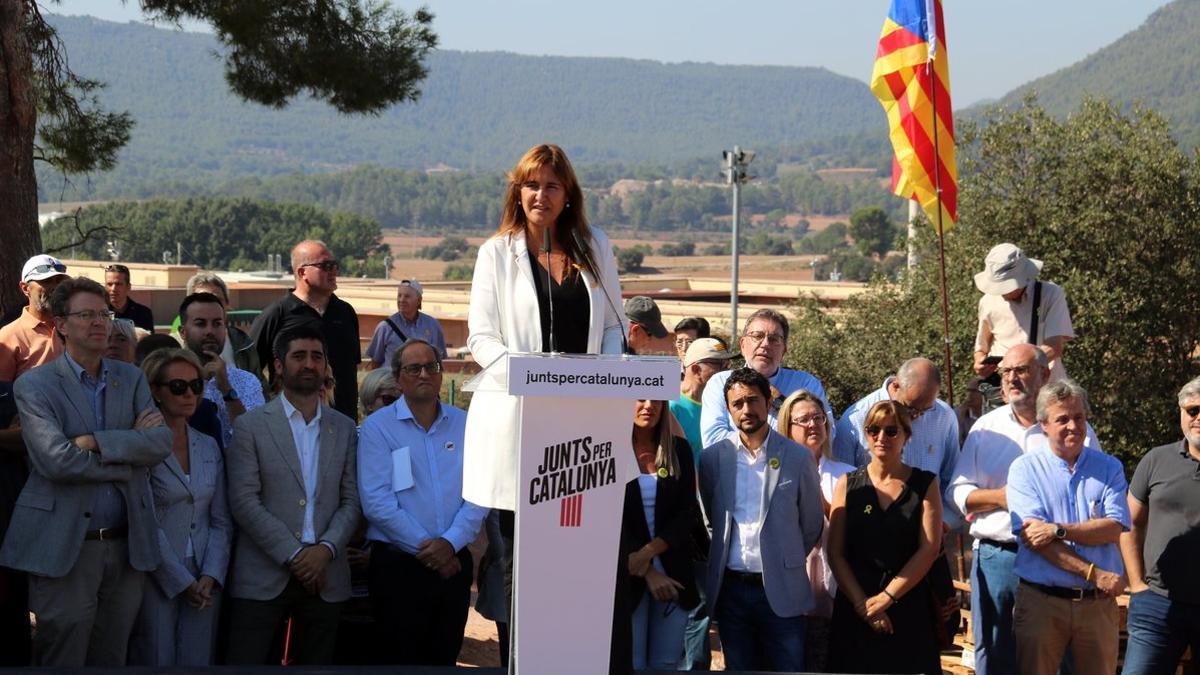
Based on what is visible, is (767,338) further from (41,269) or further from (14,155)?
(14,155)

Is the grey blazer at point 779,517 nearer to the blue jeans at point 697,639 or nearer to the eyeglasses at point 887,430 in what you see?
the blue jeans at point 697,639

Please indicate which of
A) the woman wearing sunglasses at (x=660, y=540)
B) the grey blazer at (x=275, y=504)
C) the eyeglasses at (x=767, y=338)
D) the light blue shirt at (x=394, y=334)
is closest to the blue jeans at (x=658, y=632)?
the woman wearing sunglasses at (x=660, y=540)

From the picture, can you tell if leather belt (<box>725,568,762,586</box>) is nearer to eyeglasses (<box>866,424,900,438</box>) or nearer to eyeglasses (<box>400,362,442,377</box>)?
eyeglasses (<box>866,424,900,438</box>)

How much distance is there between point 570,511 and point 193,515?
7.48 ft

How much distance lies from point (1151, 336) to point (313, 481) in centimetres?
1587

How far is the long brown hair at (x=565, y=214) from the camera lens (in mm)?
4672

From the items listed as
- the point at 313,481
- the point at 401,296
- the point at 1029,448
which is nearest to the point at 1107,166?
the point at 401,296

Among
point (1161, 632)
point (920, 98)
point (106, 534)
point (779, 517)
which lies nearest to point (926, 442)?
point (779, 517)

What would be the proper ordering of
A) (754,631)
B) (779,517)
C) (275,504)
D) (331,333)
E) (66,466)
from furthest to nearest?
1. (331,333)
2. (754,631)
3. (779,517)
4. (275,504)
5. (66,466)

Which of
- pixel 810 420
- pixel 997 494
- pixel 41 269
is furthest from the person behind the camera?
pixel 41 269

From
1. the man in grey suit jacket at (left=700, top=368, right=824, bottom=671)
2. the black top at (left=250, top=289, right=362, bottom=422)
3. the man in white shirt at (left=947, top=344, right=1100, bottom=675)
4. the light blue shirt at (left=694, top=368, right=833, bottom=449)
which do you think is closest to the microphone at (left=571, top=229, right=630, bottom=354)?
the man in grey suit jacket at (left=700, top=368, right=824, bottom=671)

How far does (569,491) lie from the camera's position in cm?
434

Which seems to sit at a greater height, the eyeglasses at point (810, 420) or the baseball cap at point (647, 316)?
the baseball cap at point (647, 316)

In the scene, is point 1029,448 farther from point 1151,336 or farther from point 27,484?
point 1151,336
